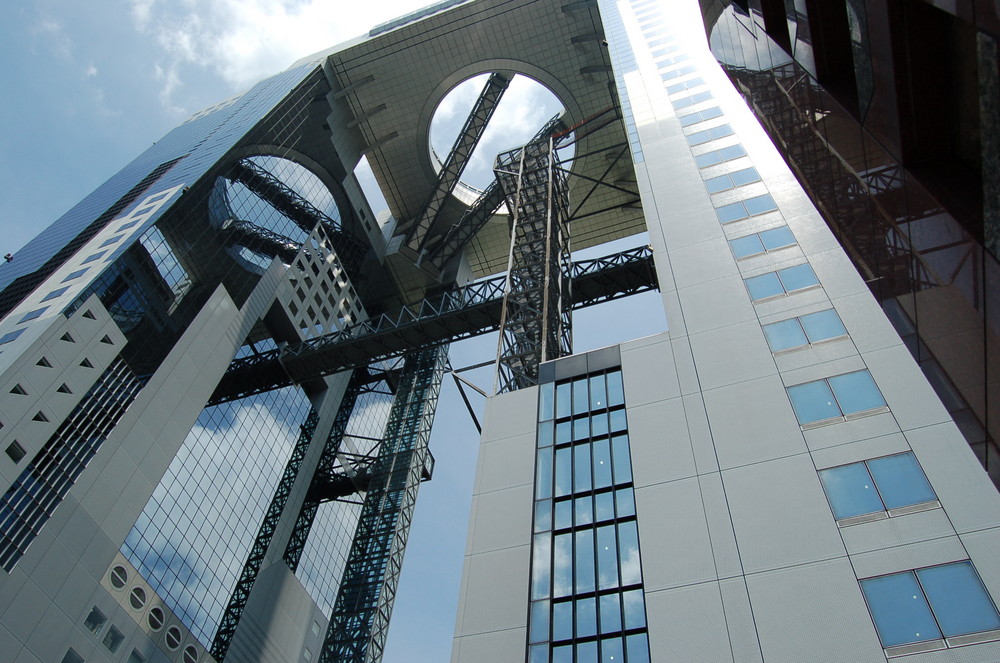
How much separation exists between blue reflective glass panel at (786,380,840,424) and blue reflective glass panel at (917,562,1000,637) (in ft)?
17.3

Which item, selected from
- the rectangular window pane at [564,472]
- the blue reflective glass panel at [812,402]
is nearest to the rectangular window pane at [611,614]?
the rectangular window pane at [564,472]

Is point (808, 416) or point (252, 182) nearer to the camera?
point (808, 416)

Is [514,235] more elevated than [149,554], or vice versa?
[514,235]

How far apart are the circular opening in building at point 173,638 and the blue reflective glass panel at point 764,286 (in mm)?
32338

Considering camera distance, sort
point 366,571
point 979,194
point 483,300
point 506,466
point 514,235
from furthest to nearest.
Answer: point 483,300 → point 366,571 → point 514,235 → point 506,466 → point 979,194

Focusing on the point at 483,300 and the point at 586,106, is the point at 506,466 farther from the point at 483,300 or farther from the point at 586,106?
the point at 586,106

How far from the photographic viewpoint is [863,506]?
18297 millimetres

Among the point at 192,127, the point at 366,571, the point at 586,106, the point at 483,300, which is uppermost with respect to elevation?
the point at 192,127

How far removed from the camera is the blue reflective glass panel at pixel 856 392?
2066cm

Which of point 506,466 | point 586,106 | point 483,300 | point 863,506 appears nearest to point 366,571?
point 483,300

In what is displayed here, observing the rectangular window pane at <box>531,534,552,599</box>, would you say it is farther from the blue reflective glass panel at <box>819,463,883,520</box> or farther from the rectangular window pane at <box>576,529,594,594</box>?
the blue reflective glass panel at <box>819,463,883,520</box>

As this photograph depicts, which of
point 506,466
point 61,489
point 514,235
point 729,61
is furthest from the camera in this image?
point 514,235

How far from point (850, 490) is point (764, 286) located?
29.6 ft

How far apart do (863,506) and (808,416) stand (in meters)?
3.29
